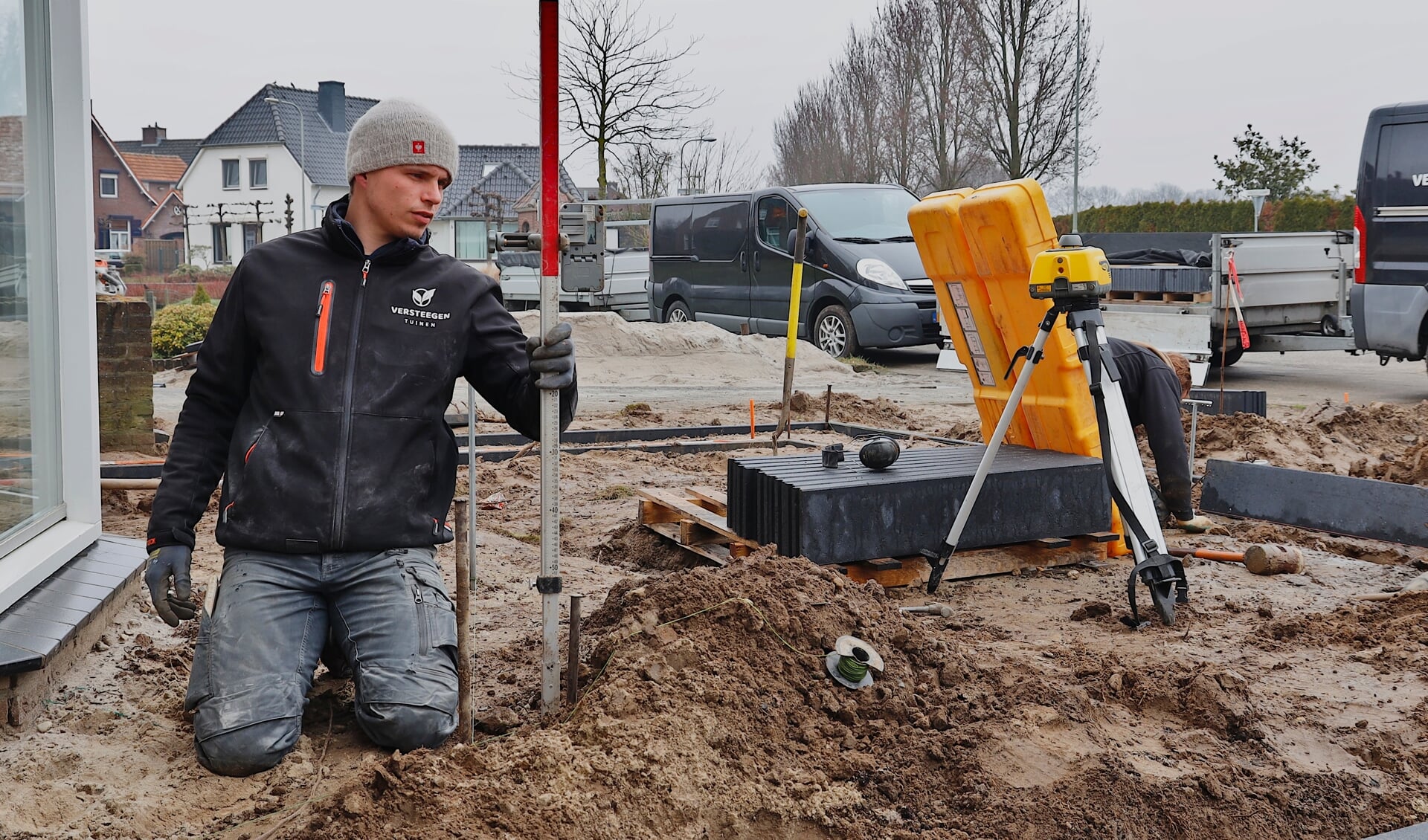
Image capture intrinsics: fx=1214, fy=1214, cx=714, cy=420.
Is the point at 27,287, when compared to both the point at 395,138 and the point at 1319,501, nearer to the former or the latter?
the point at 395,138

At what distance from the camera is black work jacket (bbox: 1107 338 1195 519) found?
5.96m

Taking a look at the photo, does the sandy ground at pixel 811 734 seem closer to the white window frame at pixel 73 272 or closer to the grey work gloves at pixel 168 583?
the grey work gloves at pixel 168 583

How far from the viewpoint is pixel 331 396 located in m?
3.36

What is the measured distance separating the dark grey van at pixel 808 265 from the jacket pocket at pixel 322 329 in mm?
11059

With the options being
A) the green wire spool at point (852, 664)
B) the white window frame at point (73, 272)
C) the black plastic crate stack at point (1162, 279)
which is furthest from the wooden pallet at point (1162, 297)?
the white window frame at point (73, 272)

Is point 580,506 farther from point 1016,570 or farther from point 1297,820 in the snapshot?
point 1297,820

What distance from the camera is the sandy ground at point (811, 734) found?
281 cm

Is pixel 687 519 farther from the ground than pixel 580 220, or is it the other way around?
pixel 580 220

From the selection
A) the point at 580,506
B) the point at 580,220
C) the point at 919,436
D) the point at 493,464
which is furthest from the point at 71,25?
the point at 919,436

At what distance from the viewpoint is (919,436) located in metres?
8.90

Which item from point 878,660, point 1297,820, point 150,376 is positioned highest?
point 150,376

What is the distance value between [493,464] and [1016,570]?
3.92 meters

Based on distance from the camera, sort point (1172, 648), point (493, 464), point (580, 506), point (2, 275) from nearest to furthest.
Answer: point (2, 275) → point (1172, 648) → point (580, 506) → point (493, 464)

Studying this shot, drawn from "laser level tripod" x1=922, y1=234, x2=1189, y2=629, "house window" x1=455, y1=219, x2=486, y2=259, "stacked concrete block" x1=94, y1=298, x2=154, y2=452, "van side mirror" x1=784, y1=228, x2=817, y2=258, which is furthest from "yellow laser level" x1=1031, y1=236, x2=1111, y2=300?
"house window" x1=455, y1=219, x2=486, y2=259
